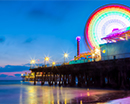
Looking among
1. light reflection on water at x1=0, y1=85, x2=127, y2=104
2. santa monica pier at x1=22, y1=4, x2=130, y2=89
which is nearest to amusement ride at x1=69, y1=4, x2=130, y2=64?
santa monica pier at x1=22, y1=4, x2=130, y2=89

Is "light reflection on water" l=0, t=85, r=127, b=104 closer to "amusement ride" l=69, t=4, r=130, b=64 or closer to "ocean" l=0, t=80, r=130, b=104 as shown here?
"ocean" l=0, t=80, r=130, b=104

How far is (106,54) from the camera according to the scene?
40375 mm

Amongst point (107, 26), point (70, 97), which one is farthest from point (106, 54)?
point (70, 97)

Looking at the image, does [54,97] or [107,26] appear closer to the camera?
[54,97]

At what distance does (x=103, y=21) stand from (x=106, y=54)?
1061cm

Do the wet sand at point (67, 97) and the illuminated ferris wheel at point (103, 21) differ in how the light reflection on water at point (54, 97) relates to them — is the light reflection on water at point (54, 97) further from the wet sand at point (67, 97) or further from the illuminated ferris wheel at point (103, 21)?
the illuminated ferris wheel at point (103, 21)

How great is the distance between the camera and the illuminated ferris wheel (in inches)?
1665

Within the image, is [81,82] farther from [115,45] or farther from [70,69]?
[115,45]

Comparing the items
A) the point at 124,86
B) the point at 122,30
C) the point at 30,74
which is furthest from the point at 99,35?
the point at 30,74

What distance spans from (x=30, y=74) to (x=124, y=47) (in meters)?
139

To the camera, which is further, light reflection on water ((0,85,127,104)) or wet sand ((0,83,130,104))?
light reflection on water ((0,85,127,104))

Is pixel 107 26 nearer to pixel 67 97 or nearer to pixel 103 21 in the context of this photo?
pixel 103 21

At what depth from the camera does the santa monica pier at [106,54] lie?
31.6 metres

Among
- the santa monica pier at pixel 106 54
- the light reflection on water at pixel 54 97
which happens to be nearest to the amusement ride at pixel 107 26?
the santa monica pier at pixel 106 54
